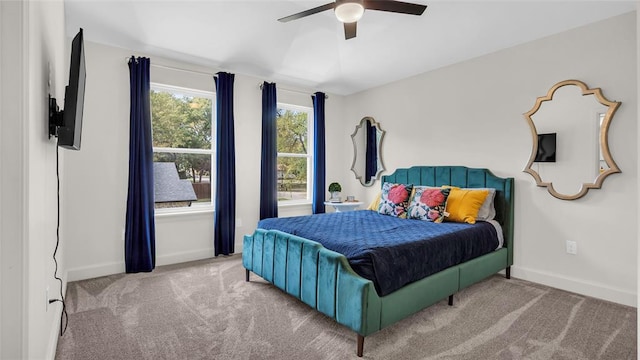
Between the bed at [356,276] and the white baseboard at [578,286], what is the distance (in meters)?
0.16

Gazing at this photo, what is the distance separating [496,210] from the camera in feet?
11.6

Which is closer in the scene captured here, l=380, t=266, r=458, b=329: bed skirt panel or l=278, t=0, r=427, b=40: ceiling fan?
l=380, t=266, r=458, b=329: bed skirt panel

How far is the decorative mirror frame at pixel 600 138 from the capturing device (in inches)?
110

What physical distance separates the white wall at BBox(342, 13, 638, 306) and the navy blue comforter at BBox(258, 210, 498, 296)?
1.93 ft

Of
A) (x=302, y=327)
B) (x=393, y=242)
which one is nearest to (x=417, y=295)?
(x=393, y=242)

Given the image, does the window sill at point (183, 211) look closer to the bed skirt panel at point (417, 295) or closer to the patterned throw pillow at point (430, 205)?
the patterned throw pillow at point (430, 205)

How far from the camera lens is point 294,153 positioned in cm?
512

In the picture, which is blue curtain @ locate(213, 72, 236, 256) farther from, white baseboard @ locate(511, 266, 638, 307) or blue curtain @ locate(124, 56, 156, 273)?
white baseboard @ locate(511, 266, 638, 307)

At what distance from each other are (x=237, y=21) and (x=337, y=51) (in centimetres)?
124

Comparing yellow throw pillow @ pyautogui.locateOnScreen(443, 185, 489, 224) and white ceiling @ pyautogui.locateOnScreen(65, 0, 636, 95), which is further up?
white ceiling @ pyautogui.locateOnScreen(65, 0, 636, 95)

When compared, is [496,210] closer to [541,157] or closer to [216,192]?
[541,157]

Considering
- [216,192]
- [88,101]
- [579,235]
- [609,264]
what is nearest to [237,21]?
[88,101]

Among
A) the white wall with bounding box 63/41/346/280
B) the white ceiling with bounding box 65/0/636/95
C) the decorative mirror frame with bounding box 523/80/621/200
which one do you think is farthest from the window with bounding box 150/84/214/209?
the decorative mirror frame with bounding box 523/80/621/200

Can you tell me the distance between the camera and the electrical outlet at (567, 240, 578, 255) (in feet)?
10.1
